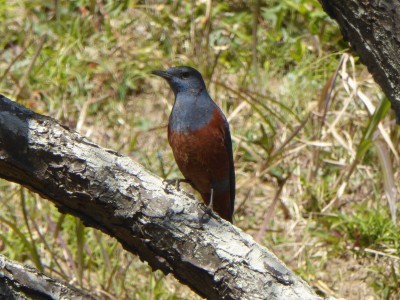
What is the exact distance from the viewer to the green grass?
475 cm

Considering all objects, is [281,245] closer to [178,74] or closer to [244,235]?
[178,74]

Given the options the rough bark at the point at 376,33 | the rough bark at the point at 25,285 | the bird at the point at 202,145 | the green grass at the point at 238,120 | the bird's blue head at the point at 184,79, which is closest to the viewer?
the rough bark at the point at 25,285

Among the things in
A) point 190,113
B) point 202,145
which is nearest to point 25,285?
point 202,145

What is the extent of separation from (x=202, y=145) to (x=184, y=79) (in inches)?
21.1

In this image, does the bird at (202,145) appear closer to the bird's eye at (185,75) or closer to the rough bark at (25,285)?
the bird's eye at (185,75)

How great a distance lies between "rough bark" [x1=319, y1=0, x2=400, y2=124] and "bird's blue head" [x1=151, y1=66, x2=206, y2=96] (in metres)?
1.80

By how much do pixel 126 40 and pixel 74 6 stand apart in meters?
0.59

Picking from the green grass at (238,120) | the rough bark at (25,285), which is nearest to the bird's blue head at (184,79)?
the green grass at (238,120)

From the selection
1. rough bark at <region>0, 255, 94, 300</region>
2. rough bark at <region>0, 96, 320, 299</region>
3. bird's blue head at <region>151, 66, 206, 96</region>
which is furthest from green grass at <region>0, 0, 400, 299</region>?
rough bark at <region>0, 255, 94, 300</region>

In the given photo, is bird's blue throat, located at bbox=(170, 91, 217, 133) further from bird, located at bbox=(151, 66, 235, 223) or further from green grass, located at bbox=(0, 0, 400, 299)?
green grass, located at bbox=(0, 0, 400, 299)

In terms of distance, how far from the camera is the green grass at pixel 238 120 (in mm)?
4746

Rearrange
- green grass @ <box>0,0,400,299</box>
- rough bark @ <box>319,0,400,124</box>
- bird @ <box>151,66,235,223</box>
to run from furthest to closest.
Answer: green grass @ <box>0,0,400,299</box>, bird @ <box>151,66,235,223</box>, rough bark @ <box>319,0,400,124</box>

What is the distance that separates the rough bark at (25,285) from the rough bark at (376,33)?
1.25 meters

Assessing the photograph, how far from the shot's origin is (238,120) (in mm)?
5918
